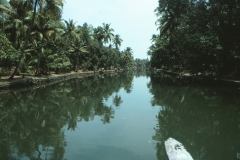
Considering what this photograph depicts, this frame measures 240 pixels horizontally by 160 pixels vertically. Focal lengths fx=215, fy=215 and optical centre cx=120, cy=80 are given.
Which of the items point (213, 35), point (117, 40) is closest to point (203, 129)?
point (213, 35)

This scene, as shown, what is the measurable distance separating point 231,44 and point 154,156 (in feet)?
65.4

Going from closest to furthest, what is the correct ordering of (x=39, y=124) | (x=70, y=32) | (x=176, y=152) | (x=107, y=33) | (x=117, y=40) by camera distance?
(x=176, y=152) → (x=39, y=124) → (x=70, y=32) → (x=107, y=33) → (x=117, y=40)

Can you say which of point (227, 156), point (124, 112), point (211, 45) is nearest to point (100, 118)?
point (124, 112)

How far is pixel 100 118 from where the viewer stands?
9.02 metres

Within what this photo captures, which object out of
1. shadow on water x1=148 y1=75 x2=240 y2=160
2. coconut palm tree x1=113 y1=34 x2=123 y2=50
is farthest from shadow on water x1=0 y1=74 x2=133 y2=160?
coconut palm tree x1=113 y1=34 x2=123 y2=50

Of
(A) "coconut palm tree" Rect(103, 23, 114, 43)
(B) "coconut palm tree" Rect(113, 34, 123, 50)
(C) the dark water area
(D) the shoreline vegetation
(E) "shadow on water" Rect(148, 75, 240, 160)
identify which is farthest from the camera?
(B) "coconut palm tree" Rect(113, 34, 123, 50)

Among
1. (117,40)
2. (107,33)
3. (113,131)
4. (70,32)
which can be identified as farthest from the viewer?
(117,40)

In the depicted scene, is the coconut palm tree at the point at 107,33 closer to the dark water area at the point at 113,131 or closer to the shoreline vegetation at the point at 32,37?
the shoreline vegetation at the point at 32,37

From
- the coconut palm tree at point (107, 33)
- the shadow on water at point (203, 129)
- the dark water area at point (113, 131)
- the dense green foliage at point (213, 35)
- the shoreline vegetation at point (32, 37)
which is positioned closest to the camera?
the dark water area at point (113, 131)

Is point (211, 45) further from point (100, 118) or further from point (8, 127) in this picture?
point (8, 127)

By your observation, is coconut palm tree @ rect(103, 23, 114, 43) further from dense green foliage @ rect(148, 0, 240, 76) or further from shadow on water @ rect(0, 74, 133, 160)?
shadow on water @ rect(0, 74, 133, 160)

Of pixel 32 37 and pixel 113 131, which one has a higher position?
pixel 32 37

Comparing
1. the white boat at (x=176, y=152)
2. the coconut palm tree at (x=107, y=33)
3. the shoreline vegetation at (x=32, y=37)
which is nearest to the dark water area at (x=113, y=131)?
the white boat at (x=176, y=152)

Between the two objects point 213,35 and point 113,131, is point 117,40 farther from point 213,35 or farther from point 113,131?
point 113,131
